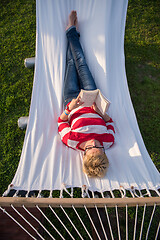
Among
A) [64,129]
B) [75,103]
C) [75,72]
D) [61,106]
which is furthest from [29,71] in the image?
[64,129]

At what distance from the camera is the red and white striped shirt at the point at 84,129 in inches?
62.2

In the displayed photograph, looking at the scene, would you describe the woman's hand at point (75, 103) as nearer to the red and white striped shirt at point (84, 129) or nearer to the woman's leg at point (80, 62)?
the red and white striped shirt at point (84, 129)

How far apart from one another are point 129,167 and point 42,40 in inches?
75.4

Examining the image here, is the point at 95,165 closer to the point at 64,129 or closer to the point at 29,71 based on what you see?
the point at 64,129

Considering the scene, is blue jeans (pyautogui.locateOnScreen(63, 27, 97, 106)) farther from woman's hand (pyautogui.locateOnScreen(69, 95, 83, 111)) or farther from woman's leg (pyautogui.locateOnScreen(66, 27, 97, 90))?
woman's hand (pyautogui.locateOnScreen(69, 95, 83, 111))

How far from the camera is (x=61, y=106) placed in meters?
1.92

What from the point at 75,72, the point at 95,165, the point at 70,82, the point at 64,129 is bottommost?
the point at 95,165

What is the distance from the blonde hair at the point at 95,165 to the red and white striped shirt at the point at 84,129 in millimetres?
215

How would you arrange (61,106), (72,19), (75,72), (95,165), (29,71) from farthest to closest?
(29,71) → (72,19) → (75,72) → (61,106) → (95,165)

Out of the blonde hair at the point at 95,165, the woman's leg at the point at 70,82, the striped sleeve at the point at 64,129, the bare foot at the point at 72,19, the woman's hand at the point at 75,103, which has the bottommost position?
the blonde hair at the point at 95,165

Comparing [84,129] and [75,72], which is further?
[75,72]

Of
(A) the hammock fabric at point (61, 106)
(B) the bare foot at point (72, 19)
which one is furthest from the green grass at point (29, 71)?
(B) the bare foot at point (72, 19)

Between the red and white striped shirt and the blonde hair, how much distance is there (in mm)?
215

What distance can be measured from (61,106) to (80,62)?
66 centimetres
